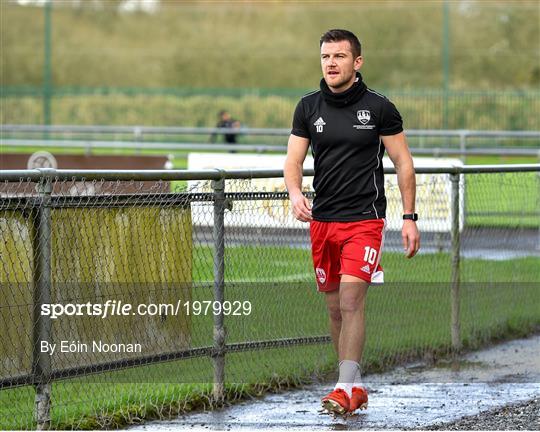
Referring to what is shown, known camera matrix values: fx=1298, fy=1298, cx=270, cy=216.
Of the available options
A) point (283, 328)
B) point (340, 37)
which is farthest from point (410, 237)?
point (283, 328)

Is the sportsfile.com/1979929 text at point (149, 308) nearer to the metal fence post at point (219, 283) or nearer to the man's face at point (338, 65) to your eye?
the metal fence post at point (219, 283)

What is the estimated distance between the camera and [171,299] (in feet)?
25.0

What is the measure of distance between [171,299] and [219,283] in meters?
0.43

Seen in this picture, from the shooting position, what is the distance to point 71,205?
6.84 meters

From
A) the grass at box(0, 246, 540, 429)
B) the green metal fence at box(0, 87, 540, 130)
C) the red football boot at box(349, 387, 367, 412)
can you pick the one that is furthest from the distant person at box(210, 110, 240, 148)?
the red football boot at box(349, 387, 367, 412)

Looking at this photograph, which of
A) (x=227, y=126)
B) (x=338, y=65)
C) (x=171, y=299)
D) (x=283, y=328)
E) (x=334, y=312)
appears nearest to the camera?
(x=338, y=65)

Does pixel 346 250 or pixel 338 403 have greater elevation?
pixel 346 250

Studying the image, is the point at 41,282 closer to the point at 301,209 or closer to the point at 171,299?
the point at 171,299

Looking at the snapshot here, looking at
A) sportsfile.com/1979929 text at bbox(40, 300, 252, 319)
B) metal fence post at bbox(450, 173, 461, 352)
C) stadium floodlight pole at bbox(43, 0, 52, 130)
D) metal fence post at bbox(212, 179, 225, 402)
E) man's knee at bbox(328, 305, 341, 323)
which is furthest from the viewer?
stadium floodlight pole at bbox(43, 0, 52, 130)

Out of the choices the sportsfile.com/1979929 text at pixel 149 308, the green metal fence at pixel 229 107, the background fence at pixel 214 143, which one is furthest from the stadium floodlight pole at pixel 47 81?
the sportsfile.com/1979929 text at pixel 149 308

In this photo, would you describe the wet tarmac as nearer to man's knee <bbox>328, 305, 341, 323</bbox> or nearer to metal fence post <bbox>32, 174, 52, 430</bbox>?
man's knee <bbox>328, 305, 341, 323</bbox>

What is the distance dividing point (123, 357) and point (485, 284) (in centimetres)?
449

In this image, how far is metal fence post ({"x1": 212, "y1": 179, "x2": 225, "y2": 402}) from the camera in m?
7.84

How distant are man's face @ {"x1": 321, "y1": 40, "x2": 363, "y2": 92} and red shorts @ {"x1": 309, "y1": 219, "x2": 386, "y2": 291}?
29.9 inches
